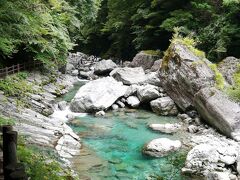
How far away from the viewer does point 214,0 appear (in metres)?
25.1

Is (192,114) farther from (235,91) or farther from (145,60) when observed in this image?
(145,60)

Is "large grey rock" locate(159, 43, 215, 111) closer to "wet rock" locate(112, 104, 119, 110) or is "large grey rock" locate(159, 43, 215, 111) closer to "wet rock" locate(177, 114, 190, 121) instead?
"wet rock" locate(177, 114, 190, 121)

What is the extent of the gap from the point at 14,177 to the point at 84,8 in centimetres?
2523

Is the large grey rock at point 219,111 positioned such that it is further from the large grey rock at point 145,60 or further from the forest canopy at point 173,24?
the large grey rock at point 145,60

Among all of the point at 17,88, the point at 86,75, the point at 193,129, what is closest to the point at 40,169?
the point at 193,129

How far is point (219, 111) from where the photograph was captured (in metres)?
14.6

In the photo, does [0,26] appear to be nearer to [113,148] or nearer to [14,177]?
[113,148]

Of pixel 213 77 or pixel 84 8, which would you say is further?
pixel 84 8

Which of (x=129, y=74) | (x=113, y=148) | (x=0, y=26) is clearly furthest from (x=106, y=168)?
(x=129, y=74)

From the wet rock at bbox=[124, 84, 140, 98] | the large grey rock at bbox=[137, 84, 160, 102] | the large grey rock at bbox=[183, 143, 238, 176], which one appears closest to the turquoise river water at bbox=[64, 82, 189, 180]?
the large grey rock at bbox=[183, 143, 238, 176]

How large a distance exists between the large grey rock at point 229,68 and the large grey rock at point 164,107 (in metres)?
3.26

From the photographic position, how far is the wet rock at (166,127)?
15227 millimetres

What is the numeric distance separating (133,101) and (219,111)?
19.0 feet

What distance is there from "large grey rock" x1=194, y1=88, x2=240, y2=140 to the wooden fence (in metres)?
9.54
